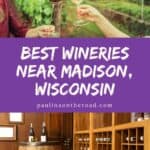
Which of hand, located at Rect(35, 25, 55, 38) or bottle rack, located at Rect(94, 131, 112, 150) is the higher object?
hand, located at Rect(35, 25, 55, 38)

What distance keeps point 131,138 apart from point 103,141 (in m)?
1.12

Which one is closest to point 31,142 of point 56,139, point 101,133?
point 56,139

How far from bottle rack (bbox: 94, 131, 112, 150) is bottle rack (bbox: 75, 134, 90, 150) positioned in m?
0.47

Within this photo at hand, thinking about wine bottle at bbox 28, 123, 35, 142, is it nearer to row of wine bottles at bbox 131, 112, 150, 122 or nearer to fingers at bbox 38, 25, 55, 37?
row of wine bottles at bbox 131, 112, 150, 122

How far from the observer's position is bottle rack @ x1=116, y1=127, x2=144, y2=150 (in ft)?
10.4

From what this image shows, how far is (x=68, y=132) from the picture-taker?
6.86 m

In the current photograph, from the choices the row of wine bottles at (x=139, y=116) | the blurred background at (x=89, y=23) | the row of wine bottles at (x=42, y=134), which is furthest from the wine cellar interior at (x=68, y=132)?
the blurred background at (x=89, y=23)

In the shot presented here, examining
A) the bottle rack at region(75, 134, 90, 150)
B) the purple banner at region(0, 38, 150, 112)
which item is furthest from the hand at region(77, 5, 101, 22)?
the bottle rack at region(75, 134, 90, 150)

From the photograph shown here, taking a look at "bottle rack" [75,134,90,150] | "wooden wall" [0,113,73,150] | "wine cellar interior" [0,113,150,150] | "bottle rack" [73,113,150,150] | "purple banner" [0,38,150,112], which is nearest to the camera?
"purple banner" [0,38,150,112]

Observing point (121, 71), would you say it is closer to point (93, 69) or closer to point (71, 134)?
point (93, 69)

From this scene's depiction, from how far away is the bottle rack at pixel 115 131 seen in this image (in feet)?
10.3

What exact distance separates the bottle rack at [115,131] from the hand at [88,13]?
1511 millimetres

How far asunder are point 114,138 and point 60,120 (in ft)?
9.76

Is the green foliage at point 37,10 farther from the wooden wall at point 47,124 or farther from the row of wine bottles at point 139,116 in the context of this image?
the wooden wall at point 47,124
